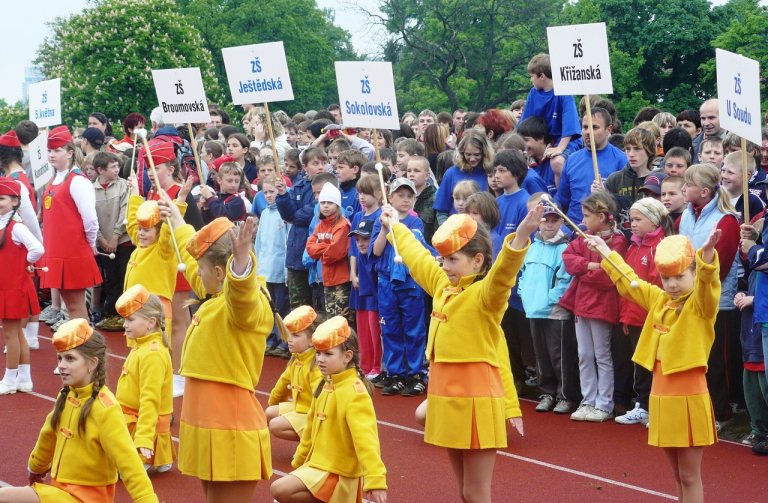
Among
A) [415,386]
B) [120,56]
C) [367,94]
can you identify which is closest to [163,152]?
[367,94]

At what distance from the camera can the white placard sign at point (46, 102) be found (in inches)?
484

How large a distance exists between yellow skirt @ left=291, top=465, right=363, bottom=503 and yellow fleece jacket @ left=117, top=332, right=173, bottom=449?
1.32 metres

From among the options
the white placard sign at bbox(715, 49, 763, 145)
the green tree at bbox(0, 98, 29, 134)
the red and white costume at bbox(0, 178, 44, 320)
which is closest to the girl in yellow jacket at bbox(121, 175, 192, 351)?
the red and white costume at bbox(0, 178, 44, 320)

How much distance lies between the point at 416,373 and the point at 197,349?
4512 mm

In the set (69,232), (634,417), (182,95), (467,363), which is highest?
(182,95)

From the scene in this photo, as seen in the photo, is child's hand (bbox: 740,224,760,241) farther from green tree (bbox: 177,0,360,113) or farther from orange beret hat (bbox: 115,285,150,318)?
green tree (bbox: 177,0,360,113)

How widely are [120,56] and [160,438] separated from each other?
72.9 ft

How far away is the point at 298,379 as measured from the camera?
703 cm

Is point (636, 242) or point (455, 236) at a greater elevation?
point (455, 236)

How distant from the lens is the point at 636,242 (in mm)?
7793

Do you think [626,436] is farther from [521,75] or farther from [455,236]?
[521,75]

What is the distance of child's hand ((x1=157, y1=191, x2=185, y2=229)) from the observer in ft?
19.2

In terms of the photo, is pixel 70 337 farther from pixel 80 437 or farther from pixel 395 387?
pixel 395 387

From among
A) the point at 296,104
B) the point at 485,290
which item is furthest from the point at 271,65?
the point at 296,104
